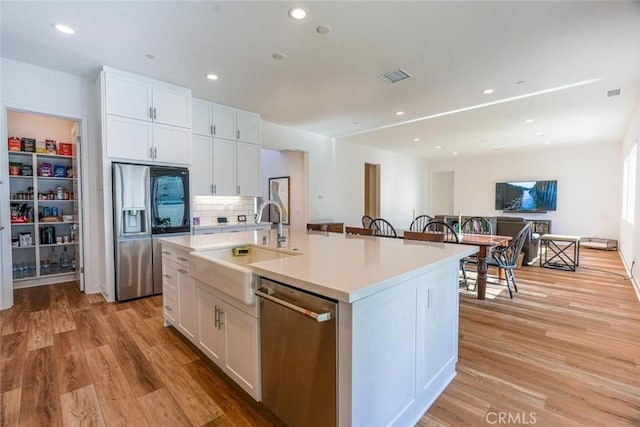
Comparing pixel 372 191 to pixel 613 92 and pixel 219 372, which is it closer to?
pixel 613 92

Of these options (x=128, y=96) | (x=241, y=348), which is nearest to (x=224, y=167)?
(x=128, y=96)

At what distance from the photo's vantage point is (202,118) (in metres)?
4.66

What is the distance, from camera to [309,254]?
1.96m

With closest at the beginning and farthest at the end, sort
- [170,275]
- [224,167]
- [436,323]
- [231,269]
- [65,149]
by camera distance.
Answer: [231,269], [436,323], [170,275], [65,149], [224,167]

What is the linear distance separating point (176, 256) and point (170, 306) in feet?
1.72

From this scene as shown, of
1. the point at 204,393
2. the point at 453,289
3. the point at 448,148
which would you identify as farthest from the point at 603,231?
the point at 204,393

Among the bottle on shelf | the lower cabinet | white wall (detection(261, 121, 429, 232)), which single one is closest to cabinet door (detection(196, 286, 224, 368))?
the lower cabinet

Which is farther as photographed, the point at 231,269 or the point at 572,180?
the point at 572,180

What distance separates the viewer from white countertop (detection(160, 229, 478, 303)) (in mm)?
1246

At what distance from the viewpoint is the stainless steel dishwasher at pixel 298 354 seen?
4.20ft

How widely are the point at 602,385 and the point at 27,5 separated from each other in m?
5.17

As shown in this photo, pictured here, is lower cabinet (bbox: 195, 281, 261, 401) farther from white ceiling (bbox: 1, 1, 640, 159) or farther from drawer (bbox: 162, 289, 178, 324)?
white ceiling (bbox: 1, 1, 640, 159)

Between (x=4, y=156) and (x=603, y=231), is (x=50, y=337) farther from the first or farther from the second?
(x=603, y=231)

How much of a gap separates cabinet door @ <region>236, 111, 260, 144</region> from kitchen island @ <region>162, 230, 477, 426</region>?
360 cm
